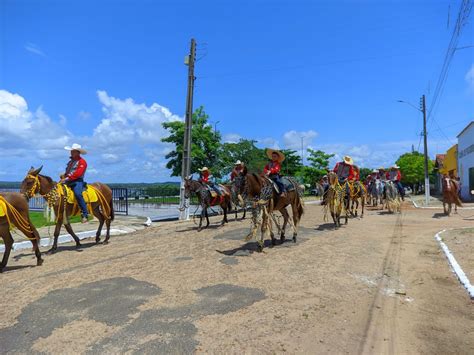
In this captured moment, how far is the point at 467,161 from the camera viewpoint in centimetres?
3200

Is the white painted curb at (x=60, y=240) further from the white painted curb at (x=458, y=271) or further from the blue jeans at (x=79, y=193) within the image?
the white painted curb at (x=458, y=271)

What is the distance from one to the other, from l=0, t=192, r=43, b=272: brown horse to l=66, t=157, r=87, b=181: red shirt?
201 centimetres

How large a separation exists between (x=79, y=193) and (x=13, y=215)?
8.04 feet

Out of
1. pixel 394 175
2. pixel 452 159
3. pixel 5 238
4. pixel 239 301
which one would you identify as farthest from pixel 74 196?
pixel 452 159

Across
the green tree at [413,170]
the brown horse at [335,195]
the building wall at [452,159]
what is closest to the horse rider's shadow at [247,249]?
the brown horse at [335,195]

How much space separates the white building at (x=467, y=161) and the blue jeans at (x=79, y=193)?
2864cm

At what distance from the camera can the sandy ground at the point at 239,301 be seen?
14.8 ft

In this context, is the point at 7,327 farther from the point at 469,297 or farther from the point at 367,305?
the point at 469,297

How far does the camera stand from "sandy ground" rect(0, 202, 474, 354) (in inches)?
A: 178

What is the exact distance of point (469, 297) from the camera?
6.04 meters

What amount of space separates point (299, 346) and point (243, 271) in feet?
10.5

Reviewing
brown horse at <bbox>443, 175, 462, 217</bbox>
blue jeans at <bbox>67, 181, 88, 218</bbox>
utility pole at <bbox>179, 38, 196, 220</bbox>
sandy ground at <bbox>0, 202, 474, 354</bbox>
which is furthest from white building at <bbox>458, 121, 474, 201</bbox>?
blue jeans at <bbox>67, 181, 88, 218</bbox>

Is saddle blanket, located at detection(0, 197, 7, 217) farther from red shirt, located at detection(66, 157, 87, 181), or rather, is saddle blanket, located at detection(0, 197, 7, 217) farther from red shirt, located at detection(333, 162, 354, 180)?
red shirt, located at detection(333, 162, 354, 180)

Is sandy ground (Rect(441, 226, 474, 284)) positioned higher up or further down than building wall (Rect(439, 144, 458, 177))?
further down
